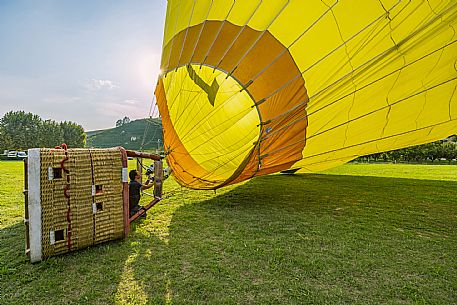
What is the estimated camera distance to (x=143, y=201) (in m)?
5.09

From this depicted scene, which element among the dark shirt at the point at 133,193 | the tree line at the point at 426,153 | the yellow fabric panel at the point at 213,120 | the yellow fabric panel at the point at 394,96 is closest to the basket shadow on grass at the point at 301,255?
the dark shirt at the point at 133,193

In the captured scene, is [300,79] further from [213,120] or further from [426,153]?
[426,153]

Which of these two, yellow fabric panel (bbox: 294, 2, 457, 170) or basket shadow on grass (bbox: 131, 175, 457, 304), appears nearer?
basket shadow on grass (bbox: 131, 175, 457, 304)

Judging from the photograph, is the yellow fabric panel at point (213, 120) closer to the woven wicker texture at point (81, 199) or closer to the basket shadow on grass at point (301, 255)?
the basket shadow on grass at point (301, 255)

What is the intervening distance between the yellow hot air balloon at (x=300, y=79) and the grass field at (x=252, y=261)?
2.67 feet

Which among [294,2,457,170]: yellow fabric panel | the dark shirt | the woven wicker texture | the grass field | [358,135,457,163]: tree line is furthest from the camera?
[358,135,457,163]: tree line

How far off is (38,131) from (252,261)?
2439 inches

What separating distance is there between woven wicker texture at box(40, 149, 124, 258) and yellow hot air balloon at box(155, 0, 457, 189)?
1447mm

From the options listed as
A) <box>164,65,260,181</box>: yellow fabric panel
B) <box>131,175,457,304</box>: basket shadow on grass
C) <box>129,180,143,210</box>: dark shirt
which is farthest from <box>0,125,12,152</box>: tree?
<box>131,175,457,304</box>: basket shadow on grass

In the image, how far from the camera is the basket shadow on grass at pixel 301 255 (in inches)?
82.4

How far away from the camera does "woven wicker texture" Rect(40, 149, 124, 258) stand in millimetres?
2523

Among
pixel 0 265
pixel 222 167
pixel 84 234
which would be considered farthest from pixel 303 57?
pixel 0 265

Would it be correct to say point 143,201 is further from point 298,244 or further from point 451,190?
point 451,190

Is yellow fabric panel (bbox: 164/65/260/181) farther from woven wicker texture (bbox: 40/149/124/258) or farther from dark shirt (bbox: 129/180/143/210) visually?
woven wicker texture (bbox: 40/149/124/258)
